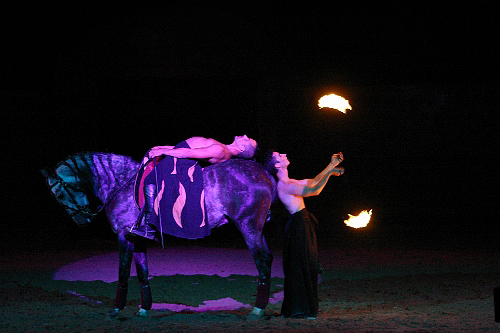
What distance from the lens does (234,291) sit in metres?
7.52

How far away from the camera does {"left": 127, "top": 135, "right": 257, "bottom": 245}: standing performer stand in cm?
603

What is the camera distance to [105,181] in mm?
6285

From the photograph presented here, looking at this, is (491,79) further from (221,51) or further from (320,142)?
(221,51)

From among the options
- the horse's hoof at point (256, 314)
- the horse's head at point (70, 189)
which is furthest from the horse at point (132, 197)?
the horse's hoof at point (256, 314)

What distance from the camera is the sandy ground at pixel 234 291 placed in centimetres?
547

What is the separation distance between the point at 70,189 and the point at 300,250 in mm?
2535

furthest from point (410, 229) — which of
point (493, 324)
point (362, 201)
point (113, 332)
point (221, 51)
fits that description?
point (113, 332)

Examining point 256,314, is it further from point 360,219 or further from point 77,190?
point 77,190

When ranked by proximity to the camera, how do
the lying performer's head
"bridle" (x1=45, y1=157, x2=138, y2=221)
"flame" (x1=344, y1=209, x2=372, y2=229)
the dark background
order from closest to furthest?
"flame" (x1=344, y1=209, x2=372, y2=229) < "bridle" (x1=45, y1=157, x2=138, y2=221) < the lying performer's head < the dark background

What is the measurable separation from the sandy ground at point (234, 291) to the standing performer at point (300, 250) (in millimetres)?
177

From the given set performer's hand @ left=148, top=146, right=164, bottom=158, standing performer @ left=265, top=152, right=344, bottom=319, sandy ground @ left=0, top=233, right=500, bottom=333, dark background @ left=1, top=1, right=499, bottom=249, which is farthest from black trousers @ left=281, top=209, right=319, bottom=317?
dark background @ left=1, top=1, right=499, bottom=249

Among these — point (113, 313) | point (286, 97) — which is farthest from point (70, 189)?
point (286, 97)

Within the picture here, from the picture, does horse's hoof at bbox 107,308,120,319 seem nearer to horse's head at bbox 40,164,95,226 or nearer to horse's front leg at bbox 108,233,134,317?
horse's front leg at bbox 108,233,134,317

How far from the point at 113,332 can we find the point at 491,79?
10.2 meters
